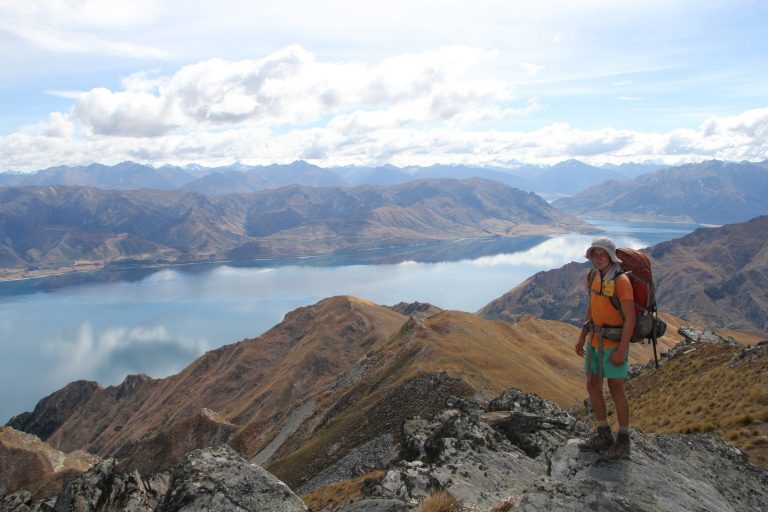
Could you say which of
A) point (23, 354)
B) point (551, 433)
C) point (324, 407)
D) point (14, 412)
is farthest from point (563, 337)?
point (23, 354)

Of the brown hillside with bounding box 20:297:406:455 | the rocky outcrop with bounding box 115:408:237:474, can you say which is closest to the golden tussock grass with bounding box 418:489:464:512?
the rocky outcrop with bounding box 115:408:237:474

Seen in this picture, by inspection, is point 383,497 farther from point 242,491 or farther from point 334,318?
point 334,318

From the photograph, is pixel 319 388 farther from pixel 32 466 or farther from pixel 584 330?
pixel 584 330

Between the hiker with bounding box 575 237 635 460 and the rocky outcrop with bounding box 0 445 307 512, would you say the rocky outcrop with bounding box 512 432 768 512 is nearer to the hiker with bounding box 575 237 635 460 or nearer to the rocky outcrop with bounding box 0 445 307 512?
the hiker with bounding box 575 237 635 460

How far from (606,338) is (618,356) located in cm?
45

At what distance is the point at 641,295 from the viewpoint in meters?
10.9

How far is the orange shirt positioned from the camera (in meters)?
10.6

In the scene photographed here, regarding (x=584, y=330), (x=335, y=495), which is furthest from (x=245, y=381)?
(x=584, y=330)

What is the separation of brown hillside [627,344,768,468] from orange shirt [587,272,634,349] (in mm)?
6960

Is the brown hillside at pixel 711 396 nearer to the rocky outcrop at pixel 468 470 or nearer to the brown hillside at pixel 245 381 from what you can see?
the rocky outcrop at pixel 468 470

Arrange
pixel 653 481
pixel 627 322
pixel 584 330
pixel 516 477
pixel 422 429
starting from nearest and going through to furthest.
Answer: pixel 653 481 < pixel 627 322 < pixel 584 330 < pixel 516 477 < pixel 422 429

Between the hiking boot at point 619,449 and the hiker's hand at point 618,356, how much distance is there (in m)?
1.50

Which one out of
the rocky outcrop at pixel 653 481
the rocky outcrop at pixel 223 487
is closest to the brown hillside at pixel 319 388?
the rocky outcrop at pixel 223 487

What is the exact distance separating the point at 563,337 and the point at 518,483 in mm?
68972
